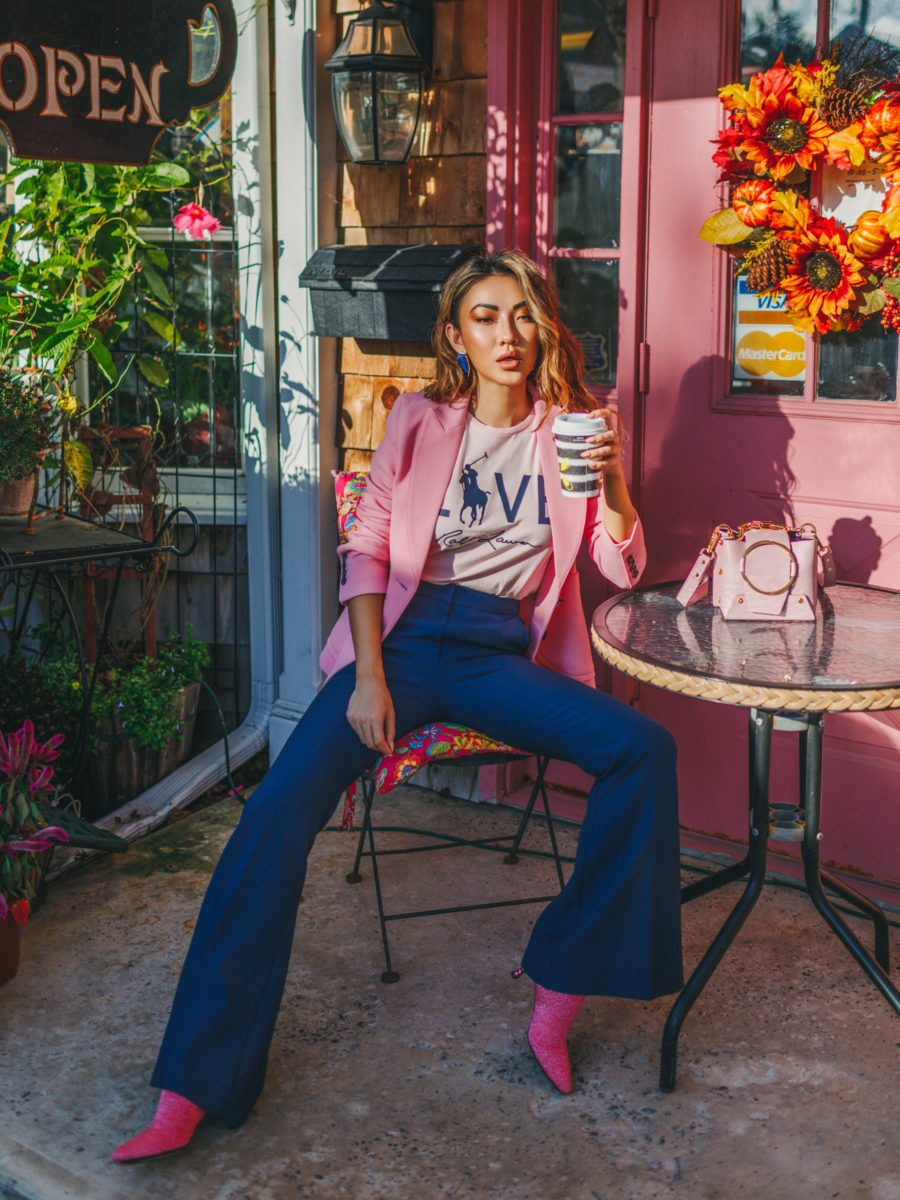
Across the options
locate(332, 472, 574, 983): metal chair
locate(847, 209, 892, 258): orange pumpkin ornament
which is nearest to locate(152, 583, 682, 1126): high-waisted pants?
locate(332, 472, 574, 983): metal chair

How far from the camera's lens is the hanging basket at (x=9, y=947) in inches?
112

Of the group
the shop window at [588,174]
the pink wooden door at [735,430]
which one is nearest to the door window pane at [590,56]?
the shop window at [588,174]

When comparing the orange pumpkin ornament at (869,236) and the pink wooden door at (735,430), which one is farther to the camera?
the pink wooden door at (735,430)

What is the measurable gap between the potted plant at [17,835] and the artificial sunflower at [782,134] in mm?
2211

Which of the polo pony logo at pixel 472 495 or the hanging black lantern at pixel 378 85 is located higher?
the hanging black lantern at pixel 378 85

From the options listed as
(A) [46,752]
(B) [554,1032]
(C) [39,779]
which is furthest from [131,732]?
(B) [554,1032]

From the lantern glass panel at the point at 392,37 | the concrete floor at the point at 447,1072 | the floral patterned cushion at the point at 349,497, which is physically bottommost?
the concrete floor at the point at 447,1072

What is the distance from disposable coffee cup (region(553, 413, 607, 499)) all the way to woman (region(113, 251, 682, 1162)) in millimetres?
20

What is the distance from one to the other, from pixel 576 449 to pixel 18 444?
1.79 metres

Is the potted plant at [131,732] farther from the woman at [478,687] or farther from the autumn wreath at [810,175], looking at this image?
the autumn wreath at [810,175]

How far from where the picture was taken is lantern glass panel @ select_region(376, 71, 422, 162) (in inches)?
138

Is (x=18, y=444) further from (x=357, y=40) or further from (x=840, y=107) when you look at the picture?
(x=840, y=107)

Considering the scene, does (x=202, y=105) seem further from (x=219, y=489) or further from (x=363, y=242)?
(x=219, y=489)

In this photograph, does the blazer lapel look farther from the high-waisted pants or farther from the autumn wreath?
the autumn wreath
